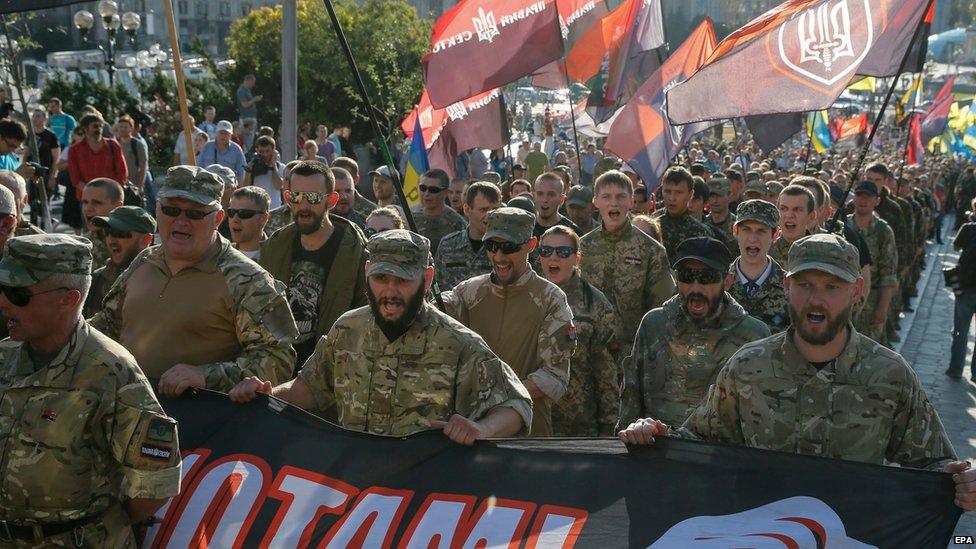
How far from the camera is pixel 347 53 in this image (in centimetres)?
599

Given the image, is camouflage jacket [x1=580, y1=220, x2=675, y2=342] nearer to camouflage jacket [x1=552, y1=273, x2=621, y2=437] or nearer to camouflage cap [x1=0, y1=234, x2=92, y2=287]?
camouflage jacket [x1=552, y1=273, x2=621, y2=437]

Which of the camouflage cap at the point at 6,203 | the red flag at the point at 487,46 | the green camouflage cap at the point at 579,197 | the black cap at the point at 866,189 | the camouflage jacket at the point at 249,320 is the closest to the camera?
the camouflage jacket at the point at 249,320

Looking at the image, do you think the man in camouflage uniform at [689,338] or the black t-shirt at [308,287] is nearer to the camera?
the man in camouflage uniform at [689,338]

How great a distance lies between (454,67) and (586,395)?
425cm

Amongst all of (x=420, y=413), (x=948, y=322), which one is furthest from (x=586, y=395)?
(x=948, y=322)

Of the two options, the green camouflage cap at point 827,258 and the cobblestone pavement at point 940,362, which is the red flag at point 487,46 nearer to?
the cobblestone pavement at point 940,362

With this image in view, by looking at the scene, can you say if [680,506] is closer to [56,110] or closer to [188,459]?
[188,459]

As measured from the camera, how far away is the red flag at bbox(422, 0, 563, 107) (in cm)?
1009

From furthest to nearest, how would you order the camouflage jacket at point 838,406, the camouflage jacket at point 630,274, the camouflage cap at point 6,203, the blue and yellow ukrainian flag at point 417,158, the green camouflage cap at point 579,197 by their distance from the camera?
the blue and yellow ukrainian flag at point 417,158, the green camouflage cap at point 579,197, the camouflage jacket at point 630,274, the camouflage cap at point 6,203, the camouflage jacket at point 838,406

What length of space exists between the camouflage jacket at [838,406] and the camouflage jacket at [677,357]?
131cm

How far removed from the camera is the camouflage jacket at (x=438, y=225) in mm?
9547

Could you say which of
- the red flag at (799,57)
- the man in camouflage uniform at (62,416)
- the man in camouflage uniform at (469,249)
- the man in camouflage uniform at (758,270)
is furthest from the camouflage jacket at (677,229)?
the man in camouflage uniform at (62,416)

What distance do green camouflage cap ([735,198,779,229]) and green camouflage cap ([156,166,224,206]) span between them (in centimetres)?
332

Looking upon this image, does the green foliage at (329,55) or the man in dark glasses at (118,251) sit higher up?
the green foliage at (329,55)
